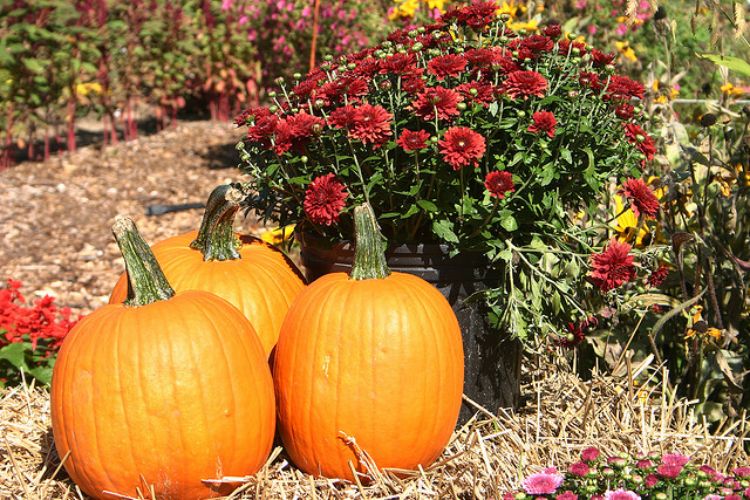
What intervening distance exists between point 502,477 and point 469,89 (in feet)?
3.08

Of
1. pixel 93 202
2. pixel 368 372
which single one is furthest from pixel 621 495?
pixel 93 202

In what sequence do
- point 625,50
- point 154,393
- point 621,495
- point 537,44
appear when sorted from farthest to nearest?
Answer: 1. point 625,50
2. point 537,44
3. point 154,393
4. point 621,495

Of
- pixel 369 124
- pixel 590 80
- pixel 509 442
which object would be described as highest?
pixel 590 80

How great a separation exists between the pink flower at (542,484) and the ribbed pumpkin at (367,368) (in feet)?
1.23

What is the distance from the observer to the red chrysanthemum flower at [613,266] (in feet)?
7.01

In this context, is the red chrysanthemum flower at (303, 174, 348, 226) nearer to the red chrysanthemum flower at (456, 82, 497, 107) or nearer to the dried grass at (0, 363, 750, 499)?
the red chrysanthemum flower at (456, 82, 497, 107)

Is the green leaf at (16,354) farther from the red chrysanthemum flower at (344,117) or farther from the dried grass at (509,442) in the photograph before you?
the red chrysanthemum flower at (344,117)

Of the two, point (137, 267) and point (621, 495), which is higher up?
point (137, 267)

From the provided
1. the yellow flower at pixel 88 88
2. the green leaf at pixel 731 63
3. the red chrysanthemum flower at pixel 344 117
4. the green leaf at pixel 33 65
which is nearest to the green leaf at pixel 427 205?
the red chrysanthemum flower at pixel 344 117

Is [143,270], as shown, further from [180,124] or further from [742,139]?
[180,124]

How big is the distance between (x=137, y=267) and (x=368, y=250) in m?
0.54

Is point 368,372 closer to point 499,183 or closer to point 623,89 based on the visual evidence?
point 499,183

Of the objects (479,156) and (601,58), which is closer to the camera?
(479,156)

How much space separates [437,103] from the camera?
206cm
